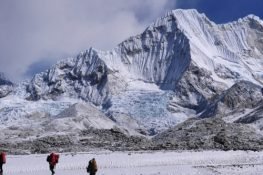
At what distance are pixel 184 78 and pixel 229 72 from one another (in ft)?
49.0

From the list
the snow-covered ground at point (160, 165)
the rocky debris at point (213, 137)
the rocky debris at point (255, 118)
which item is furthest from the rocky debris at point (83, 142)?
the snow-covered ground at point (160, 165)

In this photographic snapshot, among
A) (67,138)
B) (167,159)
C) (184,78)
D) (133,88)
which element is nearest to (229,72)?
(184,78)

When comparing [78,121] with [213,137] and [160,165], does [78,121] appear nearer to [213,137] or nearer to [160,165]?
[213,137]

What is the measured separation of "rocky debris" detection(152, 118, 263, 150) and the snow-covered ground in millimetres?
16378

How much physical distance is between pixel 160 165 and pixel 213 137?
35775 mm

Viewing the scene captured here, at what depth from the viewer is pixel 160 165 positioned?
47250 millimetres

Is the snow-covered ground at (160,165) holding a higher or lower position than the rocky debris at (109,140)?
lower

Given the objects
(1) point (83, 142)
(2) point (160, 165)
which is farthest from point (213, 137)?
(2) point (160, 165)

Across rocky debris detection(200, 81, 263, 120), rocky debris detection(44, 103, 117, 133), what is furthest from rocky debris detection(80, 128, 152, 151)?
rocky debris detection(200, 81, 263, 120)

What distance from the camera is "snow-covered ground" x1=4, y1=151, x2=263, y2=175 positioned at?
40.9 metres

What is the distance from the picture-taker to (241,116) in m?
120

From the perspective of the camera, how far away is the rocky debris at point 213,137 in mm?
74375

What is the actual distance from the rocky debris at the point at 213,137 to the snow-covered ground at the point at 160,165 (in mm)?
16378

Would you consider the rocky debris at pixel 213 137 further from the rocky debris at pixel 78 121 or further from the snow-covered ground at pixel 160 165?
the rocky debris at pixel 78 121
